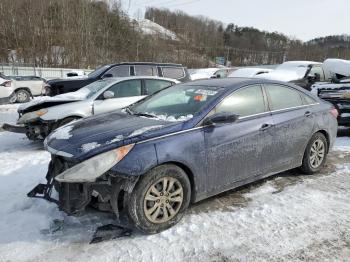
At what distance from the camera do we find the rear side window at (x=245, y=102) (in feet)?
14.7

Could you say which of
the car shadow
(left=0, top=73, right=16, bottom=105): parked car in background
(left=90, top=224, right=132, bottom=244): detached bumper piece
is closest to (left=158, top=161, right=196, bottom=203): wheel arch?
(left=90, top=224, right=132, bottom=244): detached bumper piece

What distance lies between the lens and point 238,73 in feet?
56.6

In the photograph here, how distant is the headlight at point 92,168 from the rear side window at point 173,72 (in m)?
7.94

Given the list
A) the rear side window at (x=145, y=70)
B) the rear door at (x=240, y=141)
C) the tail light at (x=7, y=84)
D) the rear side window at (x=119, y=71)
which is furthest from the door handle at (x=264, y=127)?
the tail light at (x=7, y=84)

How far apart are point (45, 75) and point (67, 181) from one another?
86.9ft

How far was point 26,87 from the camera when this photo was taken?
17.2 metres

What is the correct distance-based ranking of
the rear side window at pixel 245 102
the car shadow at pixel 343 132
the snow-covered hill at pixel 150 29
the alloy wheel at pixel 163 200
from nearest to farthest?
1. the alloy wheel at pixel 163 200
2. the rear side window at pixel 245 102
3. the car shadow at pixel 343 132
4. the snow-covered hill at pixel 150 29

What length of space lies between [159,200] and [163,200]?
0.05m

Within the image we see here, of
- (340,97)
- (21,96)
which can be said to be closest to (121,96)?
(340,97)

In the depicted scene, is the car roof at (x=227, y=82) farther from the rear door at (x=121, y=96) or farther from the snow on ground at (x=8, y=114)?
the snow on ground at (x=8, y=114)

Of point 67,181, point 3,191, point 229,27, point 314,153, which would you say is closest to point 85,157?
point 67,181

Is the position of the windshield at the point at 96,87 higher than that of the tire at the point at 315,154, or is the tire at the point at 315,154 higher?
the windshield at the point at 96,87

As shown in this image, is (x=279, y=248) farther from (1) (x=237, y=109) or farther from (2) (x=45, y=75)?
(2) (x=45, y=75)

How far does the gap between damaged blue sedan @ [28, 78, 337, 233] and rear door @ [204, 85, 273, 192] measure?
12 millimetres
